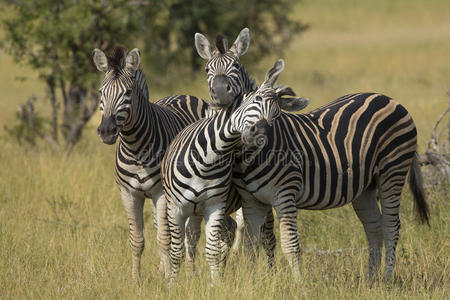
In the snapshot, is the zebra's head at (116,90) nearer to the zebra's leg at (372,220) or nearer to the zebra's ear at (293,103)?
the zebra's ear at (293,103)

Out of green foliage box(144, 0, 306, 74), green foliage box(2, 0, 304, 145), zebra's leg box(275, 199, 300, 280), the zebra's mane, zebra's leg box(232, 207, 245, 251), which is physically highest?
green foliage box(144, 0, 306, 74)

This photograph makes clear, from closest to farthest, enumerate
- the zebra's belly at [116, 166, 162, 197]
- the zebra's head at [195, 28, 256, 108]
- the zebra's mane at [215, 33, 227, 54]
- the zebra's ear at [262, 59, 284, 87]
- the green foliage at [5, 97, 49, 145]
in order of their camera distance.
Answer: the zebra's ear at [262, 59, 284, 87] < the zebra's head at [195, 28, 256, 108] < the zebra's belly at [116, 166, 162, 197] < the zebra's mane at [215, 33, 227, 54] < the green foliage at [5, 97, 49, 145]

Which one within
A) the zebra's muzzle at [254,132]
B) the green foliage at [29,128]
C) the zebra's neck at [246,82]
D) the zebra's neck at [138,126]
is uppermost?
the green foliage at [29,128]

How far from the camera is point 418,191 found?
6332mm

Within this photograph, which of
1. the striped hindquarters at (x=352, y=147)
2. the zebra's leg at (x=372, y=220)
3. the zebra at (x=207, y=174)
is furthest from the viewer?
the zebra's leg at (x=372, y=220)

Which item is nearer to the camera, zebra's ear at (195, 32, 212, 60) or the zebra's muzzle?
the zebra's muzzle

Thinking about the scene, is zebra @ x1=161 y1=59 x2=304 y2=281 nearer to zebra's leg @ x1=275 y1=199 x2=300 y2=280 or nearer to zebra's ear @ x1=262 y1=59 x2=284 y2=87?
zebra's ear @ x1=262 y1=59 x2=284 y2=87

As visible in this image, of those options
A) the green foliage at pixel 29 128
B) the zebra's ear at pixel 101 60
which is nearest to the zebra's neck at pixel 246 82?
the zebra's ear at pixel 101 60

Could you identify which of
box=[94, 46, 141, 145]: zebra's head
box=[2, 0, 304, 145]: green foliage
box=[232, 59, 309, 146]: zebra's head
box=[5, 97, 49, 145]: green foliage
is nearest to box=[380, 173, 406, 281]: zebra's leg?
box=[232, 59, 309, 146]: zebra's head

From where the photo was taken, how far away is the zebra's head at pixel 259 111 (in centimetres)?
439

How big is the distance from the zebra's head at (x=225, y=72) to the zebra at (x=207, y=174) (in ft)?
0.95

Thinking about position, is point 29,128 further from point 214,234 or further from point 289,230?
point 289,230

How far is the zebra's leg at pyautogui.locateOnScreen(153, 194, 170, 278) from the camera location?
18.5ft

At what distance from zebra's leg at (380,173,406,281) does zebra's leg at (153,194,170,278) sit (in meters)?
2.12
